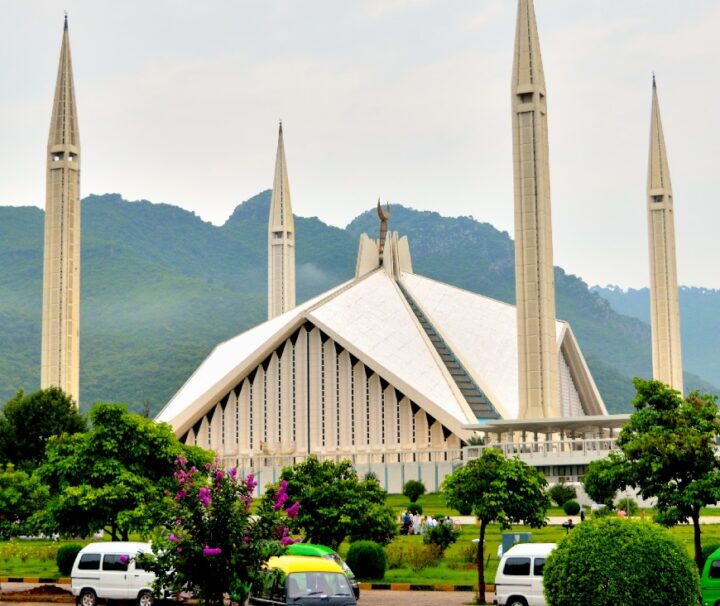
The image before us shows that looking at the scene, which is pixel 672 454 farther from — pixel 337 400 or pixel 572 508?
pixel 337 400

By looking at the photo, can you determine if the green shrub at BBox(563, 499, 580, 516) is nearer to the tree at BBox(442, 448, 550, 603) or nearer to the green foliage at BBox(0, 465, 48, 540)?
the tree at BBox(442, 448, 550, 603)

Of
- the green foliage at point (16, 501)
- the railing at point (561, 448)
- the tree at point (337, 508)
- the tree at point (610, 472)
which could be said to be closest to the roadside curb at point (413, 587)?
the tree at point (337, 508)

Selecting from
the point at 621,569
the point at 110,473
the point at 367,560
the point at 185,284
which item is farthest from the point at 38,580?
the point at 185,284

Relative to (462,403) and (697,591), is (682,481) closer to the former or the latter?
(697,591)

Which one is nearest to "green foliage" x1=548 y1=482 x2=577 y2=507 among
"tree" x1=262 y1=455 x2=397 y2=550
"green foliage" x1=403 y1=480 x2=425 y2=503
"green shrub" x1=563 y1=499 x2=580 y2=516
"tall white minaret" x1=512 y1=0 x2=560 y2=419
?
"green shrub" x1=563 y1=499 x2=580 y2=516

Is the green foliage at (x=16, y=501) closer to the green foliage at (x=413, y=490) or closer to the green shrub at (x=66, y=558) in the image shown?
the green shrub at (x=66, y=558)

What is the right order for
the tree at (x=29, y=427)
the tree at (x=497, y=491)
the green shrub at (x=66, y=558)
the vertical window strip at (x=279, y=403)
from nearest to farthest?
1. the tree at (x=497, y=491)
2. the green shrub at (x=66, y=558)
3. the tree at (x=29, y=427)
4. the vertical window strip at (x=279, y=403)
